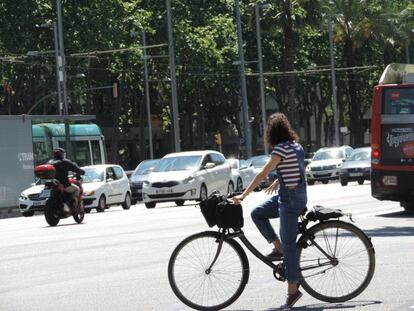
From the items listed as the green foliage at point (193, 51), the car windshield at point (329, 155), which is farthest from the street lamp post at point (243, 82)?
the car windshield at point (329, 155)

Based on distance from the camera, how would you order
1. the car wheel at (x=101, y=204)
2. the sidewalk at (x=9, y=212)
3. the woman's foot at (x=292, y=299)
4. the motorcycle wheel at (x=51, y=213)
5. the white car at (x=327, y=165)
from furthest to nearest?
1. the white car at (x=327, y=165)
2. the sidewalk at (x=9, y=212)
3. the car wheel at (x=101, y=204)
4. the motorcycle wheel at (x=51, y=213)
5. the woman's foot at (x=292, y=299)

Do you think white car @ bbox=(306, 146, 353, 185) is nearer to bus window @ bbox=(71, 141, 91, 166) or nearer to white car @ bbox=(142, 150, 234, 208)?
bus window @ bbox=(71, 141, 91, 166)

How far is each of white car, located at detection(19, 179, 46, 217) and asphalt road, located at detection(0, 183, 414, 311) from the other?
951 cm

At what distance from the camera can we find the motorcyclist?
24.3 m

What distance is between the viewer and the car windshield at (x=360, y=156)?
44312 millimetres

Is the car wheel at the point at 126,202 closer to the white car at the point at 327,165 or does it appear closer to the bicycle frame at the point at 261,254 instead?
the white car at the point at 327,165

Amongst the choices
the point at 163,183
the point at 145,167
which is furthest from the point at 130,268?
the point at 145,167

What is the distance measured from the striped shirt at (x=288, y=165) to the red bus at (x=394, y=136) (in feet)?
41.2

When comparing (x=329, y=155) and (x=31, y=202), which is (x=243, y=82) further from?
(x=31, y=202)

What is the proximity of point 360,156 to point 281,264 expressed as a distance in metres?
35.4

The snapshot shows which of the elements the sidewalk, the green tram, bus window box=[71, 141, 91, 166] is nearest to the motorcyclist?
the sidewalk

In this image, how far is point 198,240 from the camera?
989 centimetres

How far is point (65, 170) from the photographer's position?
24.5 m

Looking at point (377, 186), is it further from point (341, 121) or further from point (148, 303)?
point (341, 121)
